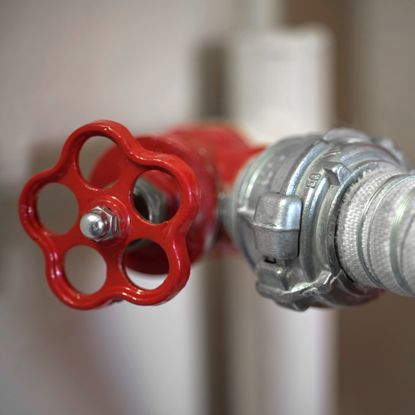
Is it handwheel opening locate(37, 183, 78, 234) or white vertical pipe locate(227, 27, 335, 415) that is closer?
handwheel opening locate(37, 183, 78, 234)

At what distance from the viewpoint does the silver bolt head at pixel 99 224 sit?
0.90 ft

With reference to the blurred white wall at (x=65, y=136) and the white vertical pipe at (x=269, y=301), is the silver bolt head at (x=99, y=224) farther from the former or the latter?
the white vertical pipe at (x=269, y=301)

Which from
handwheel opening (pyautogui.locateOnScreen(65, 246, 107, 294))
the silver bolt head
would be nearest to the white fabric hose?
the silver bolt head

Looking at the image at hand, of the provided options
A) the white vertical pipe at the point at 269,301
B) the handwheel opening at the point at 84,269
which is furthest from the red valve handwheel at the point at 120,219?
the white vertical pipe at the point at 269,301

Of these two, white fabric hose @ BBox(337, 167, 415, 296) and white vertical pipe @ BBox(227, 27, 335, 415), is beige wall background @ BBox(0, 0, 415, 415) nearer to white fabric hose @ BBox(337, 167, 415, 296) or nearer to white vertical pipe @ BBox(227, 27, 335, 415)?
white vertical pipe @ BBox(227, 27, 335, 415)

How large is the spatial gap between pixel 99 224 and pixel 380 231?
13cm

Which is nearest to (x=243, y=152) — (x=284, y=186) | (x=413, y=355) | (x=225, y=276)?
(x=284, y=186)

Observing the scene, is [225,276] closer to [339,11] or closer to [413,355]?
[413,355]

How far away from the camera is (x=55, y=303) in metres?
0.42

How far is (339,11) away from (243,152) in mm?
426

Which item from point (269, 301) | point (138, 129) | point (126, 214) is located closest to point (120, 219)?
point (126, 214)

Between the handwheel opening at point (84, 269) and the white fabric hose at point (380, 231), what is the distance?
212 millimetres

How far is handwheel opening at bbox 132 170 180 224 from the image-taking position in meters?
0.31

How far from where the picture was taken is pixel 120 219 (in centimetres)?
28
